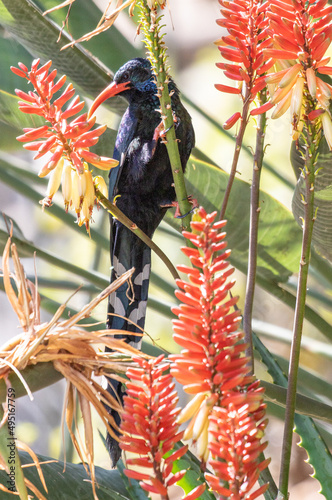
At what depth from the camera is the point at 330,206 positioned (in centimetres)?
126

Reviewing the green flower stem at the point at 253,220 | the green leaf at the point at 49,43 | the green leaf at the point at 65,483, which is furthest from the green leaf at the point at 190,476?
the green leaf at the point at 49,43

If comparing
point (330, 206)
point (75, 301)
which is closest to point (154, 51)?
point (330, 206)

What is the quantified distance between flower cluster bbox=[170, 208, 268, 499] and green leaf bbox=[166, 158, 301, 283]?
3.43 ft

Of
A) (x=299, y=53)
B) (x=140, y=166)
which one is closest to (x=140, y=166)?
(x=140, y=166)

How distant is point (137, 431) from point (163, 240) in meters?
2.91

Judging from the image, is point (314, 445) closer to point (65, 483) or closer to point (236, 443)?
point (65, 483)

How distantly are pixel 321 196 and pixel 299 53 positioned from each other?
0.69m

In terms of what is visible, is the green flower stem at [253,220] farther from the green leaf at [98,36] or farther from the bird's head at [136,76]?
the green leaf at [98,36]

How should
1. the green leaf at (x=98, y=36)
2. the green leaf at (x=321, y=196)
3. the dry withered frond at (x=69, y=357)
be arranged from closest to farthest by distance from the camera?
the dry withered frond at (x=69, y=357), the green leaf at (x=321, y=196), the green leaf at (x=98, y=36)

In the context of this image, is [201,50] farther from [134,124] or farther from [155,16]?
[155,16]

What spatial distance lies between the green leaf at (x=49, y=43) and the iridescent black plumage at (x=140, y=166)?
6 centimetres

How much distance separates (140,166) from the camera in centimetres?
171

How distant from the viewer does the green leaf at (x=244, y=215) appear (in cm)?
151

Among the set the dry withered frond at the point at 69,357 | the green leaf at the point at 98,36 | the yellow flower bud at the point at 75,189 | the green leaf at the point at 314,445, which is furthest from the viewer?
the green leaf at the point at 98,36
